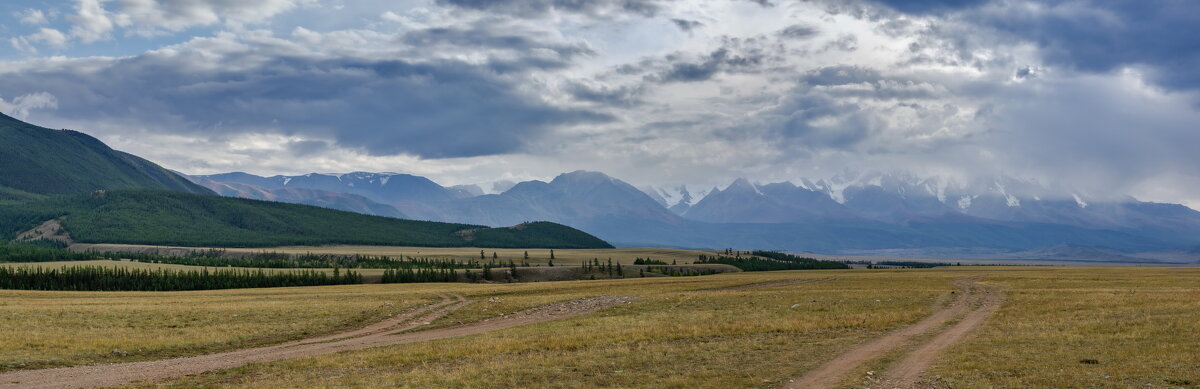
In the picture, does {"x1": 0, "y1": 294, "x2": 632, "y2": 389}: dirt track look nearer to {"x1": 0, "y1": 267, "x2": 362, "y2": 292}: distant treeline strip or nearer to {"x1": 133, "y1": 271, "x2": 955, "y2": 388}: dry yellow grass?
{"x1": 133, "y1": 271, "x2": 955, "y2": 388}: dry yellow grass

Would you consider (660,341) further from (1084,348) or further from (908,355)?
(1084,348)

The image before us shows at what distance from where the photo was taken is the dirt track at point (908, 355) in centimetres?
2747

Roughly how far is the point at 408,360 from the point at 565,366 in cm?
749

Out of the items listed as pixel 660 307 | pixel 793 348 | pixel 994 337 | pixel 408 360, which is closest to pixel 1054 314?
pixel 994 337

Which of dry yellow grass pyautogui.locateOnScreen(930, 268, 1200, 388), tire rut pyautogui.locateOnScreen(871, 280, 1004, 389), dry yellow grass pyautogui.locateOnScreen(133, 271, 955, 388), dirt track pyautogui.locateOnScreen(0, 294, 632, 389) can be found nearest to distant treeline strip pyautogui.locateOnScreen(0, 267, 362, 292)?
dirt track pyautogui.locateOnScreen(0, 294, 632, 389)

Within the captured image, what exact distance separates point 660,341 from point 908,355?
12.5 m

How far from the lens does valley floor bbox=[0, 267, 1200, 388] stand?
29.0m

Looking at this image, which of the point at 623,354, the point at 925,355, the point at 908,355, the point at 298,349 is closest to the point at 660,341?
the point at 623,354

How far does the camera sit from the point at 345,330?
51.8m

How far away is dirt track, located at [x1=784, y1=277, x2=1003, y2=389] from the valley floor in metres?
0.14

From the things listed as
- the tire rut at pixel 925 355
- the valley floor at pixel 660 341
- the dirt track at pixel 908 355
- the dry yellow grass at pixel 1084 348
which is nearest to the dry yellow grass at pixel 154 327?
the valley floor at pixel 660 341

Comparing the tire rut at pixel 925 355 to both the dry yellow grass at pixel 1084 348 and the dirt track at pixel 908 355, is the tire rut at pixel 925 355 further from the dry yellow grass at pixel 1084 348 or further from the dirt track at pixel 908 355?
the dry yellow grass at pixel 1084 348

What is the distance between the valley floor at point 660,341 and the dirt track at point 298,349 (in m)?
0.23

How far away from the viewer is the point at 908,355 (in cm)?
3362
